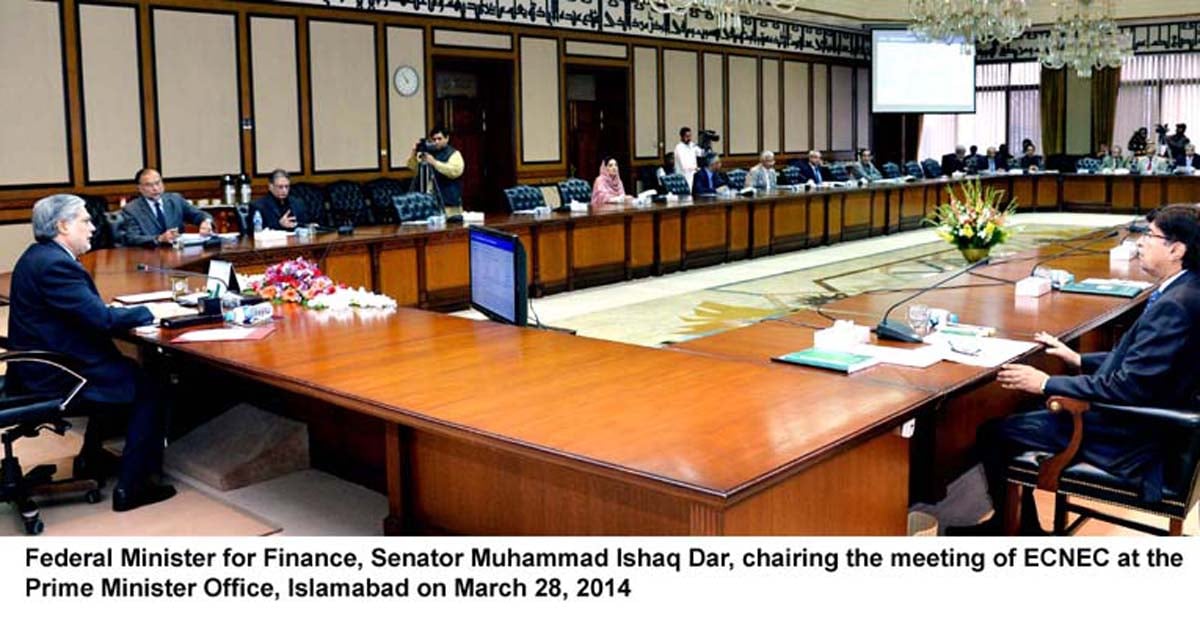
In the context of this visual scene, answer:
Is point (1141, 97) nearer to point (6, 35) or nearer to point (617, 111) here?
point (617, 111)

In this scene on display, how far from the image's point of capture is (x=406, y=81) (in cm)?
1147

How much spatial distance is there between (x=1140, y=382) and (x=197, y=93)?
8.77 m

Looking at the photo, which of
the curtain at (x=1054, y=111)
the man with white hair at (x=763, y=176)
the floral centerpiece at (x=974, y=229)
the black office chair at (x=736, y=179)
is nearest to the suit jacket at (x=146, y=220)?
the floral centerpiece at (x=974, y=229)

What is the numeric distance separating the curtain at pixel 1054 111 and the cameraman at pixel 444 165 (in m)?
13.1

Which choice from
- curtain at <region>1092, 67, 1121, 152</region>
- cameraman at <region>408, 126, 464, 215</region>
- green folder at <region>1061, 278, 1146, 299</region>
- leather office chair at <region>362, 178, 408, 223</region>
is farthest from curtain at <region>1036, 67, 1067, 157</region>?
green folder at <region>1061, 278, 1146, 299</region>

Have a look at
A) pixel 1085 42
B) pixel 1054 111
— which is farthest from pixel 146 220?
pixel 1054 111

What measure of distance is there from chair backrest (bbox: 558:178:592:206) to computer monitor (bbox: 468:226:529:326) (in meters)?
6.47

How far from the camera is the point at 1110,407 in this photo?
3.03 metres

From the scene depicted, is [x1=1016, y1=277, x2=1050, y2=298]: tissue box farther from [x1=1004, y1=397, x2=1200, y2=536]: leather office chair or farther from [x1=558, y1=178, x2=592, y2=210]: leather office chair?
[x1=558, y1=178, x2=592, y2=210]: leather office chair

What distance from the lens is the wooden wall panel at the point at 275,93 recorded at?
10.3 m

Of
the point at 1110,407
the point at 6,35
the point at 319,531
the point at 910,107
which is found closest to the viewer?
the point at 1110,407

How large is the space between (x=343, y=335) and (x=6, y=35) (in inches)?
256
